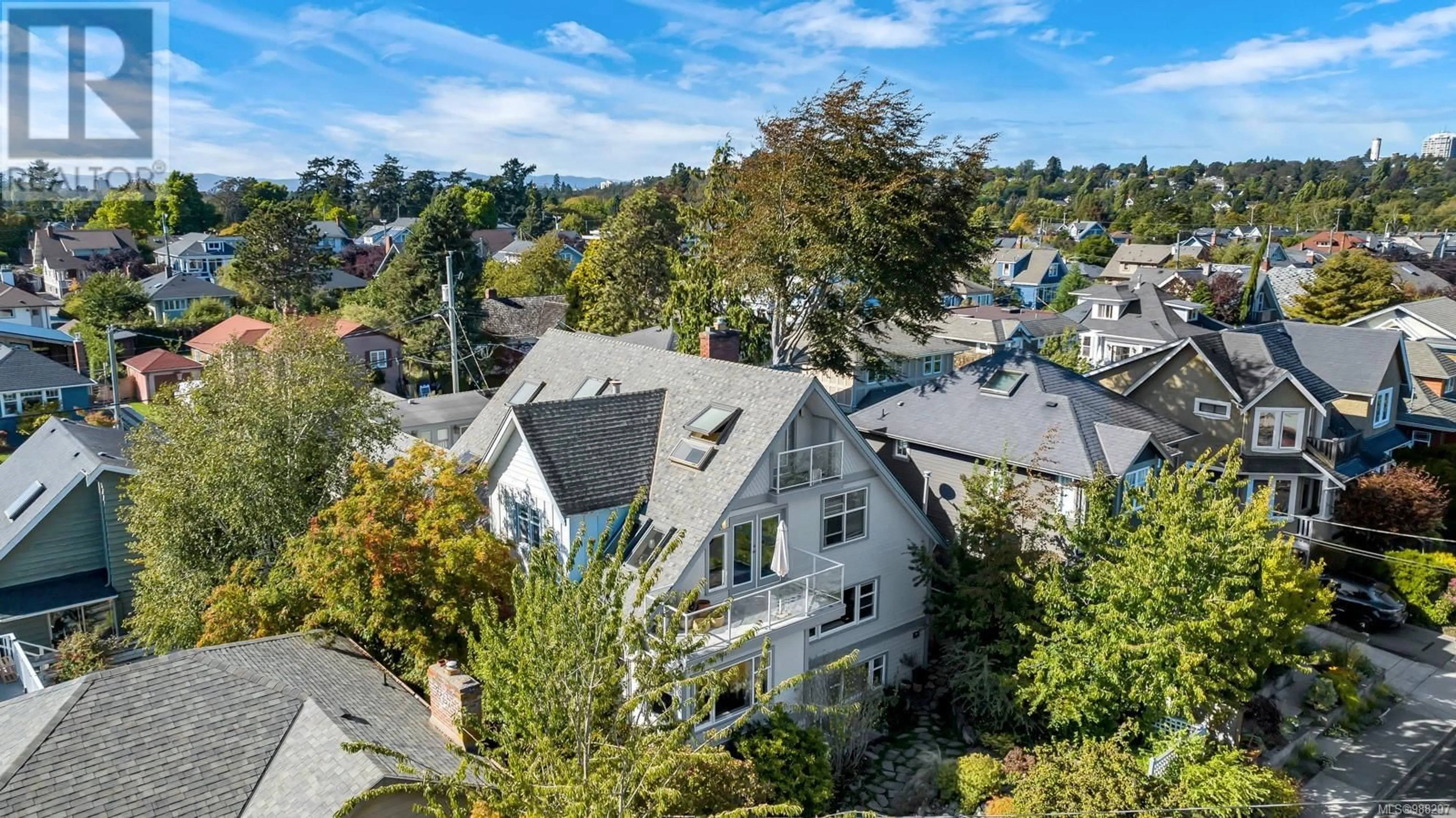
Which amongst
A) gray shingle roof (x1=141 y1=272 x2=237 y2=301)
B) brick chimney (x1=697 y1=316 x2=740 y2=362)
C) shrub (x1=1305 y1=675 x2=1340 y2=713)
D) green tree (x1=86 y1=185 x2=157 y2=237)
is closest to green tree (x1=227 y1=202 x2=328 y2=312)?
gray shingle roof (x1=141 y1=272 x2=237 y2=301)

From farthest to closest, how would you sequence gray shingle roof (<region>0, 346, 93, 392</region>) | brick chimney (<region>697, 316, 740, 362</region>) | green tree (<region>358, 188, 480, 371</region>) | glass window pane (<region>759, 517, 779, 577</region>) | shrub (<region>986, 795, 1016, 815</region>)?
green tree (<region>358, 188, 480, 371</region>), gray shingle roof (<region>0, 346, 93, 392</region>), brick chimney (<region>697, 316, 740, 362</region>), glass window pane (<region>759, 517, 779, 577</region>), shrub (<region>986, 795, 1016, 815</region>)

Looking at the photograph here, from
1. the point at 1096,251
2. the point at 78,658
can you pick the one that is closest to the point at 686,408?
the point at 78,658

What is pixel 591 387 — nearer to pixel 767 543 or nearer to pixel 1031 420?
pixel 767 543

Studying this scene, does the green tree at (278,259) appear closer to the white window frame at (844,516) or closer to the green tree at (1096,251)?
the white window frame at (844,516)

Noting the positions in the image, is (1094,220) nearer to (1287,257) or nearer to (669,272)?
(1287,257)

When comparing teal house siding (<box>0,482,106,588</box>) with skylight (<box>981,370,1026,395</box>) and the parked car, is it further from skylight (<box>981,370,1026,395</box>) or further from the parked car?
the parked car
